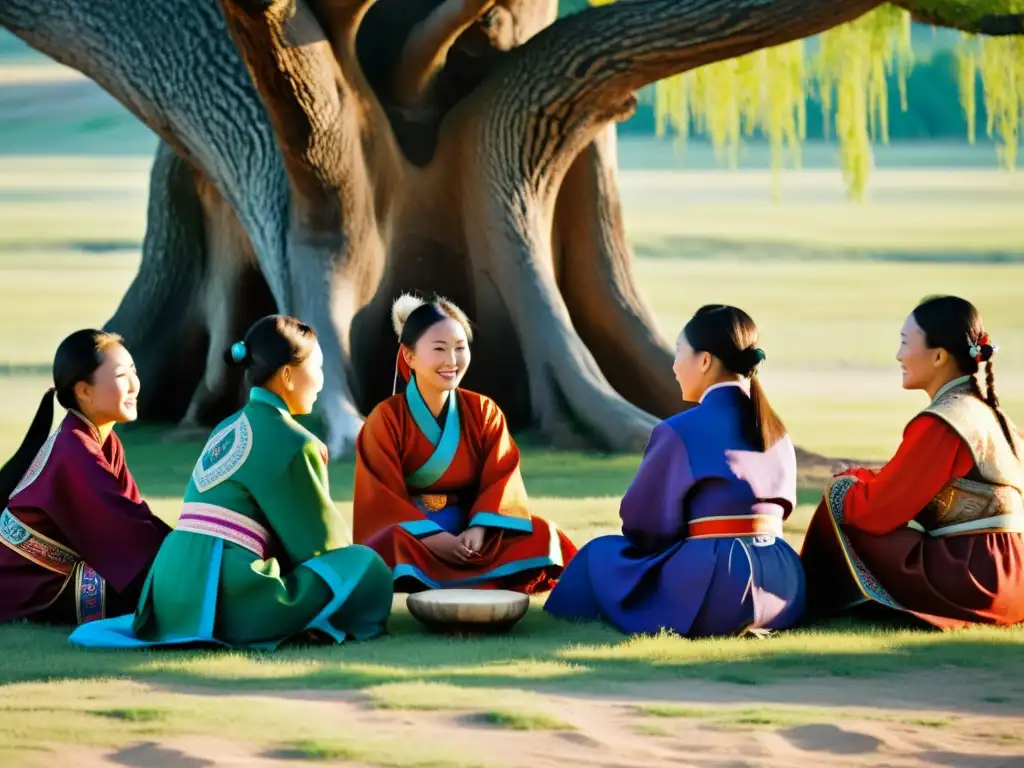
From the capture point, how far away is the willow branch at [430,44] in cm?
895

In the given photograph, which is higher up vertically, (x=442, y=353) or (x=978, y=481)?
(x=442, y=353)

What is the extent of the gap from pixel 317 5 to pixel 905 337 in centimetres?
451

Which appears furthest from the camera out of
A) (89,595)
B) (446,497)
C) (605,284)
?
(605,284)

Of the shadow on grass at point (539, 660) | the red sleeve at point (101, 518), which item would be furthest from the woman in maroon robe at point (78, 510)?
Result: the shadow on grass at point (539, 660)

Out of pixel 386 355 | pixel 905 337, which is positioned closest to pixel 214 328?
pixel 386 355

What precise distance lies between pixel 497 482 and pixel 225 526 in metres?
1.26

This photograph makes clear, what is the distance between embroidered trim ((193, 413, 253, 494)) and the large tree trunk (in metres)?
3.68

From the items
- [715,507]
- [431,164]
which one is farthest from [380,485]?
[431,164]

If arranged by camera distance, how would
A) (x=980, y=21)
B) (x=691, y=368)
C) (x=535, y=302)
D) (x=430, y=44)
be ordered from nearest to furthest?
(x=691, y=368)
(x=980, y=21)
(x=430, y=44)
(x=535, y=302)

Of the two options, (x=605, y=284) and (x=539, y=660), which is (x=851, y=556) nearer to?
(x=539, y=660)

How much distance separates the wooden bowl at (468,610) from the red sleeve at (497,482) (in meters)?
0.70

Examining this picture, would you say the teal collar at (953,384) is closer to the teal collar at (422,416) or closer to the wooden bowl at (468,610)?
the wooden bowl at (468,610)

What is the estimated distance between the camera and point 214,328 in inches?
406

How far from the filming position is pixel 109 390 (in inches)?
203
